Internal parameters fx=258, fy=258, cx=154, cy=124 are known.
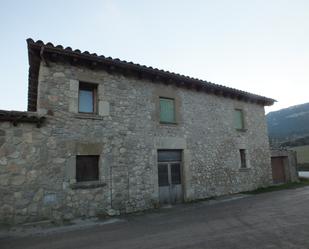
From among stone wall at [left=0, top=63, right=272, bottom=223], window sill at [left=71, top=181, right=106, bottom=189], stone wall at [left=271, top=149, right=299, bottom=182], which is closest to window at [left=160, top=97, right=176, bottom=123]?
stone wall at [left=0, top=63, right=272, bottom=223]

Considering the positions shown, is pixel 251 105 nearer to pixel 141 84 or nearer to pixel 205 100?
pixel 205 100

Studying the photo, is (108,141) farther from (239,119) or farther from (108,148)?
(239,119)

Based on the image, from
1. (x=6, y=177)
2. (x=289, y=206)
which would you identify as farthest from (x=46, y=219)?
(x=289, y=206)

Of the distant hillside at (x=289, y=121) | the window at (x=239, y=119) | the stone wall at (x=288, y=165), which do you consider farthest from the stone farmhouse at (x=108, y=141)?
the distant hillside at (x=289, y=121)

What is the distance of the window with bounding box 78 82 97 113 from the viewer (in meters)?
8.84

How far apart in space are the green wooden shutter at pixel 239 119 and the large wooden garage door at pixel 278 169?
14.6 ft

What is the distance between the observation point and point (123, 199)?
28.9ft

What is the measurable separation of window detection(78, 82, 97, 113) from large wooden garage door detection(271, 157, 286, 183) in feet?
41.9

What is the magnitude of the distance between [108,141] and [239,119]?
8.21m

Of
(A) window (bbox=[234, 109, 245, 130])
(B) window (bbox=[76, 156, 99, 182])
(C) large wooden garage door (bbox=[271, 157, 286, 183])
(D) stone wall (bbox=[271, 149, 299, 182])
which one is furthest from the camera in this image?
(D) stone wall (bbox=[271, 149, 299, 182])

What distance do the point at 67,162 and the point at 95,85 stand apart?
288cm

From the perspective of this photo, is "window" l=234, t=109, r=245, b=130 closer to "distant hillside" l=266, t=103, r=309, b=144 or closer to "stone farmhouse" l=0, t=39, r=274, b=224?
"stone farmhouse" l=0, t=39, r=274, b=224

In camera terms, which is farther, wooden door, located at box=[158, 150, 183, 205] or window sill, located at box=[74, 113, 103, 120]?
wooden door, located at box=[158, 150, 183, 205]

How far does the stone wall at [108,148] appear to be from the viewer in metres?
7.29
